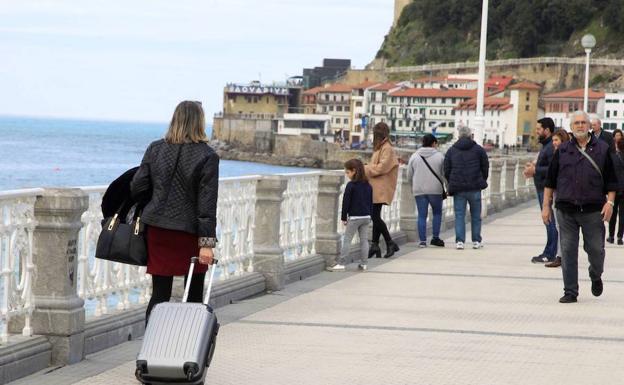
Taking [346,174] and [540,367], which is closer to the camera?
[540,367]

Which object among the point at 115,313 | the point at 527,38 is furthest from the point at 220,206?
the point at 527,38

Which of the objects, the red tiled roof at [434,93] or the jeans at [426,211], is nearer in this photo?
the jeans at [426,211]

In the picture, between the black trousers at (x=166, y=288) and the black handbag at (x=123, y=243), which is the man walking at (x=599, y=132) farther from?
the black handbag at (x=123, y=243)

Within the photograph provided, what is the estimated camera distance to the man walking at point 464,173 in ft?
57.6

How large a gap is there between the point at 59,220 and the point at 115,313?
1.41 metres

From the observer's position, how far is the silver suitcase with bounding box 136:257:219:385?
6.78 metres

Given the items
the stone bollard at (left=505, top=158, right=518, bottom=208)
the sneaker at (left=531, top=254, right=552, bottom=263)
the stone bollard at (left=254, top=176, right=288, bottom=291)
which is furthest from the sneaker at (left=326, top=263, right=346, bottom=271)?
the stone bollard at (left=505, top=158, right=518, bottom=208)

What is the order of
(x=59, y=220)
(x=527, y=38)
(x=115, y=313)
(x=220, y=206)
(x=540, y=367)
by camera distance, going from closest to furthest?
(x=59, y=220), (x=540, y=367), (x=115, y=313), (x=220, y=206), (x=527, y=38)

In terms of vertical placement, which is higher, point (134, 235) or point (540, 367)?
point (134, 235)

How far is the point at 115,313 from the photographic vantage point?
920 cm

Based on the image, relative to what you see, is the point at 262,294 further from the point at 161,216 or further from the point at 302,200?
the point at 161,216

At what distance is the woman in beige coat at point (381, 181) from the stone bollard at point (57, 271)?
328 inches

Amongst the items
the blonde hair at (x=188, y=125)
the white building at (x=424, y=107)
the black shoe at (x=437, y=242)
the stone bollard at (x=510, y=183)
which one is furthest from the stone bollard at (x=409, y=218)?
the white building at (x=424, y=107)

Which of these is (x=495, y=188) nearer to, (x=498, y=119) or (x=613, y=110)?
(x=613, y=110)
